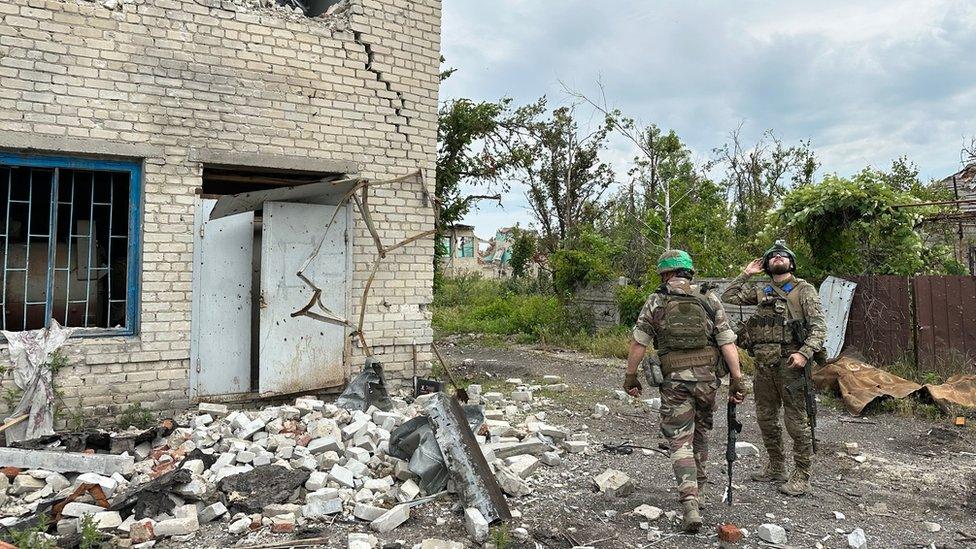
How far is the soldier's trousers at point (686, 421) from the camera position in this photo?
410 centimetres

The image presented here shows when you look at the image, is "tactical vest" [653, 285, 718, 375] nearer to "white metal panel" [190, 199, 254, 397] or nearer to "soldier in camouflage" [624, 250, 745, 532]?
"soldier in camouflage" [624, 250, 745, 532]

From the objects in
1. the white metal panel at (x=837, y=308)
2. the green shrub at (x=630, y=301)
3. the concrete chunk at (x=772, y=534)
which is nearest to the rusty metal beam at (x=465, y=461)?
the concrete chunk at (x=772, y=534)

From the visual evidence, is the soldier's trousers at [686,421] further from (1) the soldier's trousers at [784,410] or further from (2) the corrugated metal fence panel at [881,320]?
(2) the corrugated metal fence panel at [881,320]

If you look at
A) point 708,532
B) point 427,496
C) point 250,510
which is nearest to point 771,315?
point 708,532

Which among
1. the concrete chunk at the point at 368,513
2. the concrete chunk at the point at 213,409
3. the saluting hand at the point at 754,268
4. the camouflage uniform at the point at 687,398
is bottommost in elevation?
the concrete chunk at the point at 368,513

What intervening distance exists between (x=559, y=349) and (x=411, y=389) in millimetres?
5742

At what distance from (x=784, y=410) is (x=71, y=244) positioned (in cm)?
615

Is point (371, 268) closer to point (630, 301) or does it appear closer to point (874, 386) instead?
point (874, 386)

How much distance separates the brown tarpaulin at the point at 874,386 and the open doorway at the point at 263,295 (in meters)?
5.75

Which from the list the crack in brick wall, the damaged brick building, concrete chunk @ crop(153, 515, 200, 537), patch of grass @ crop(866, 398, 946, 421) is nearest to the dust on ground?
patch of grass @ crop(866, 398, 946, 421)

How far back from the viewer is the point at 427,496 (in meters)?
4.30

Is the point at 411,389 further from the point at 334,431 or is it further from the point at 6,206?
the point at 6,206

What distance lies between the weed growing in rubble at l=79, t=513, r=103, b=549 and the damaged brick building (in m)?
2.36

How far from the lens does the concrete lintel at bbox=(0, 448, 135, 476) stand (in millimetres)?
4457
